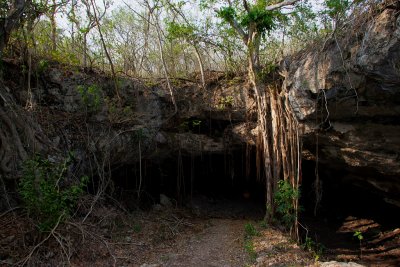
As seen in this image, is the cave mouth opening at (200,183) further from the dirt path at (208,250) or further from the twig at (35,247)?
the twig at (35,247)

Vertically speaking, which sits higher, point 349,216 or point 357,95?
point 357,95

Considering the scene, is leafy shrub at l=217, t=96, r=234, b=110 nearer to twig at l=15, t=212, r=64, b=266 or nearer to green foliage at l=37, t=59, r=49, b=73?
green foliage at l=37, t=59, r=49, b=73

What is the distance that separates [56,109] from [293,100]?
12.5ft

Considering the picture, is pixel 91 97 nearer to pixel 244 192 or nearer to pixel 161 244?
pixel 161 244

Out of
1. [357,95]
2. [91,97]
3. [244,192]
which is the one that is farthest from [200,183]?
[357,95]

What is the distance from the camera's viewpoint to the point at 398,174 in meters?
5.47

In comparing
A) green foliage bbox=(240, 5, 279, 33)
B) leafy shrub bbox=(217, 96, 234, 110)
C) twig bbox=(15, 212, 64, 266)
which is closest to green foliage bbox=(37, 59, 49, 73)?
twig bbox=(15, 212, 64, 266)

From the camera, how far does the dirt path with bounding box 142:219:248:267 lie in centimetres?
432

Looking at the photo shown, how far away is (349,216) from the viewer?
8.25m

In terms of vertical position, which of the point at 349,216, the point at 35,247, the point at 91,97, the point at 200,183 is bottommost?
the point at 349,216

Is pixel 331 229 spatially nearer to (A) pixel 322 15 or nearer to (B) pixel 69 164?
(A) pixel 322 15

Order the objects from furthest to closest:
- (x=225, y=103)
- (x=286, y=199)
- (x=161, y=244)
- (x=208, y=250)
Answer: (x=225, y=103), (x=286, y=199), (x=161, y=244), (x=208, y=250)

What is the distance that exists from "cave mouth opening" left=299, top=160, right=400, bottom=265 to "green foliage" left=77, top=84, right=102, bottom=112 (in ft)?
13.7

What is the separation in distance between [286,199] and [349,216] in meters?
3.76
